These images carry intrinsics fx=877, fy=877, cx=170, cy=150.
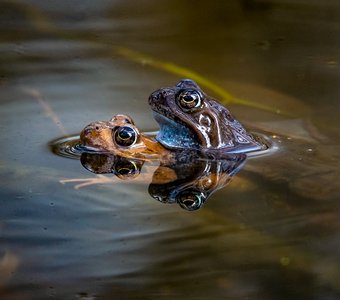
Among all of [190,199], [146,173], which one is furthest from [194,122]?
[190,199]

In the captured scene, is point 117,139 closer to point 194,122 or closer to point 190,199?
point 194,122

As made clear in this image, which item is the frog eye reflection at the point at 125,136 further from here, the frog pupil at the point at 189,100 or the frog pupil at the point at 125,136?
the frog pupil at the point at 189,100

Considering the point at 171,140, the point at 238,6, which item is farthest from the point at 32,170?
the point at 238,6

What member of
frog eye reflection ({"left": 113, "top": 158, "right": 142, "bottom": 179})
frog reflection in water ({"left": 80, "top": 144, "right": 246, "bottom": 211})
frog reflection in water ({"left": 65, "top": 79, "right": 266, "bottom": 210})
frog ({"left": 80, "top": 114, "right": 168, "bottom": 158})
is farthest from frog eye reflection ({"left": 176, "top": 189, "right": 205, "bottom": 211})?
frog ({"left": 80, "top": 114, "right": 168, "bottom": 158})

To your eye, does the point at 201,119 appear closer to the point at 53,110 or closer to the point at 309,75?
the point at 53,110

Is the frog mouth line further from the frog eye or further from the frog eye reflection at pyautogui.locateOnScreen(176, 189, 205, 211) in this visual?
the frog eye reflection at pyautogui.locateOnScreen(176, 189, 205, 211)

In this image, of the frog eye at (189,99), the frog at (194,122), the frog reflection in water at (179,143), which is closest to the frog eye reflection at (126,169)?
the frog reflection in water at (179,143)
